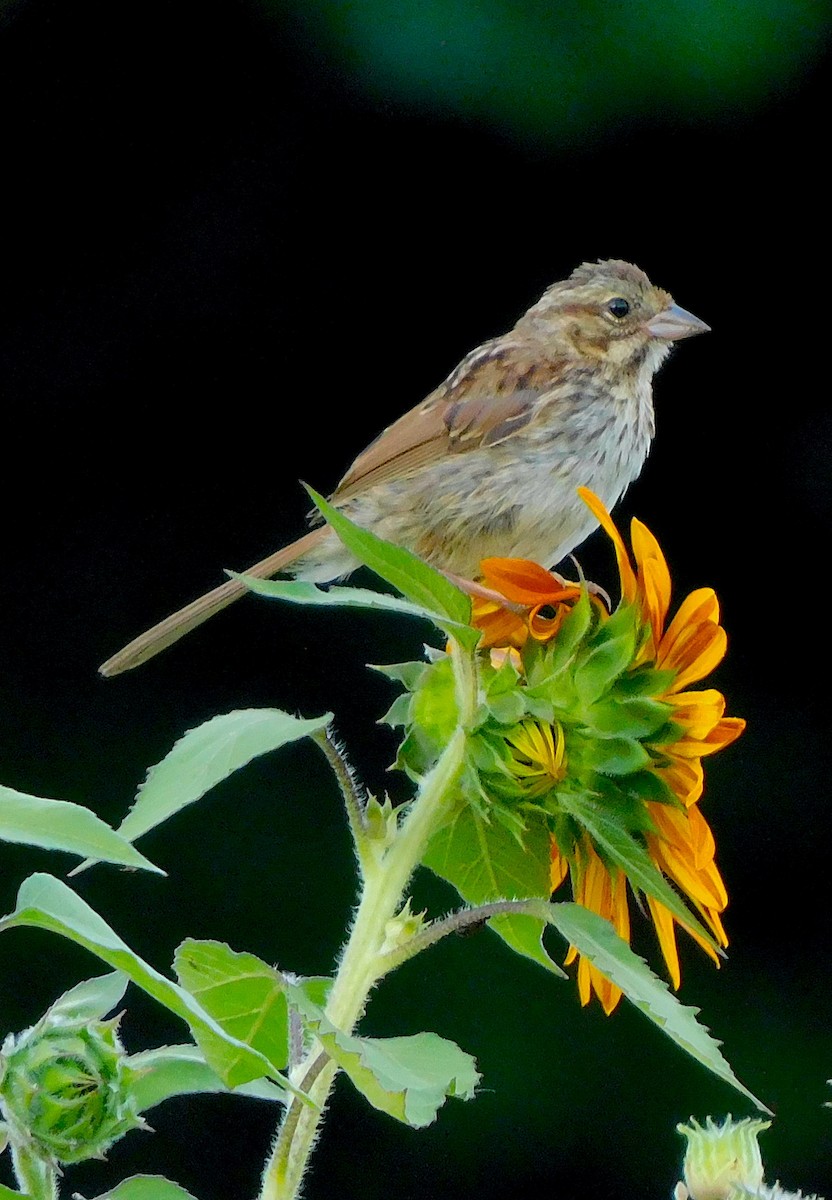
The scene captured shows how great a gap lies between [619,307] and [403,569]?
3.36ft

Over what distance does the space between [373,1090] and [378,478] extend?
100cm

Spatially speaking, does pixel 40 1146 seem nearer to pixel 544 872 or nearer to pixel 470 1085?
pixel 470 1085

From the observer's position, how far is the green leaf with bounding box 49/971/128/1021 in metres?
0.56

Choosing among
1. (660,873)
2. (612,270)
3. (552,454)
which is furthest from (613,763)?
(612,270)

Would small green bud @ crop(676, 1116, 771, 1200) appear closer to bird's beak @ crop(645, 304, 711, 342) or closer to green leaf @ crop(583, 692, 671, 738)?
green leaf @ crop(583, 692, 671, 738)

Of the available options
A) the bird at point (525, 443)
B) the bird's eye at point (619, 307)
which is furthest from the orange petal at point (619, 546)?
the bird's eye at point (619, 307)

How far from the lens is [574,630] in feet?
2.27

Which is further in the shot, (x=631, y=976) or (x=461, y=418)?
(x=461, y=418)

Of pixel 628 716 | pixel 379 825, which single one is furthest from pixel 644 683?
pixel 379 825

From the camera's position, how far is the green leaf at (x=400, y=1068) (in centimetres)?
48

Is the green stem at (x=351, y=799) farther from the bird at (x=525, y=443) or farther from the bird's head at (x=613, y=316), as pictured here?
the bird's head at (x=613, y=316)

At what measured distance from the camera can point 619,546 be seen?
66 cm

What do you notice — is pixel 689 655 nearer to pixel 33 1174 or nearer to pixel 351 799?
pixel 351 799

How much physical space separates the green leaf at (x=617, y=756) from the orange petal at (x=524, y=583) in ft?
0.21
